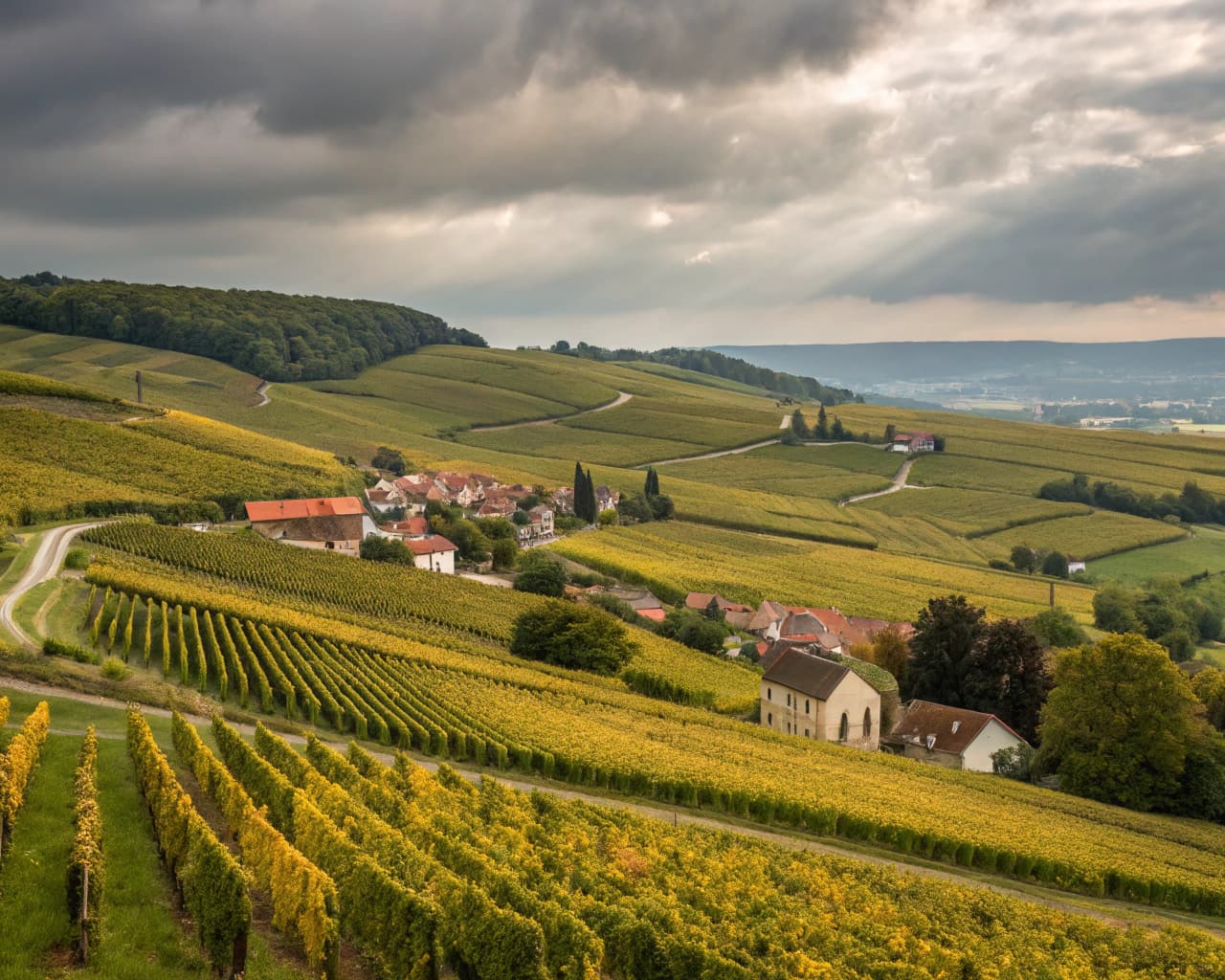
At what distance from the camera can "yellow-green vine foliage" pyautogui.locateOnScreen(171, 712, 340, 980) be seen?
51.1 ft

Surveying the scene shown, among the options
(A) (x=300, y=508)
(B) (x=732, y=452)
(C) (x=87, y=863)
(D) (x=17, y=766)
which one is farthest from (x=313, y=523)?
(B) (x=732, y=452)

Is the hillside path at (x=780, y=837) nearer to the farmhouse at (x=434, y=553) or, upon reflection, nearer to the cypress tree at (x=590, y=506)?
the farmhouse at (x=434, y=553)

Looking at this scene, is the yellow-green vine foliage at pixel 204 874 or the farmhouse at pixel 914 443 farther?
the farmhouse at pixel 914 443

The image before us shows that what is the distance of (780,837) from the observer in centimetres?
3200

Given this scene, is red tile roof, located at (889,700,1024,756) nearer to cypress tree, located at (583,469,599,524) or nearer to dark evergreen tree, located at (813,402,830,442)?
cypress tree, located at (583,469,599,524)

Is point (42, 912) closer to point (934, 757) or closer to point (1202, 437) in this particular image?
point (934, 757)

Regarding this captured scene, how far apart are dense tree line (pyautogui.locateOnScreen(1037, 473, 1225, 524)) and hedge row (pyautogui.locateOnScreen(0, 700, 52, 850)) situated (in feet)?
435

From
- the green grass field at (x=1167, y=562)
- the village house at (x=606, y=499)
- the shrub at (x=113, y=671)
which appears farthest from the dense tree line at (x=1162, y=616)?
the shrub at (x=113, y=671)

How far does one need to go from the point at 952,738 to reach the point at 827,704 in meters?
6.47

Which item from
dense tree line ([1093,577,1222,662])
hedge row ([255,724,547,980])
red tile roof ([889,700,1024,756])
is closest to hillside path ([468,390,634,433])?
dense tree line ([1093,577,1222,662])

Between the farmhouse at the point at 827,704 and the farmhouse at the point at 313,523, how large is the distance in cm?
3829

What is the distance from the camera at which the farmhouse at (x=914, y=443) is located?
165 m

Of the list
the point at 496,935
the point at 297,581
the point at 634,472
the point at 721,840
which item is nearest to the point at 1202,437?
the point at 634,472

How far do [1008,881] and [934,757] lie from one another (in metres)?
19.0
